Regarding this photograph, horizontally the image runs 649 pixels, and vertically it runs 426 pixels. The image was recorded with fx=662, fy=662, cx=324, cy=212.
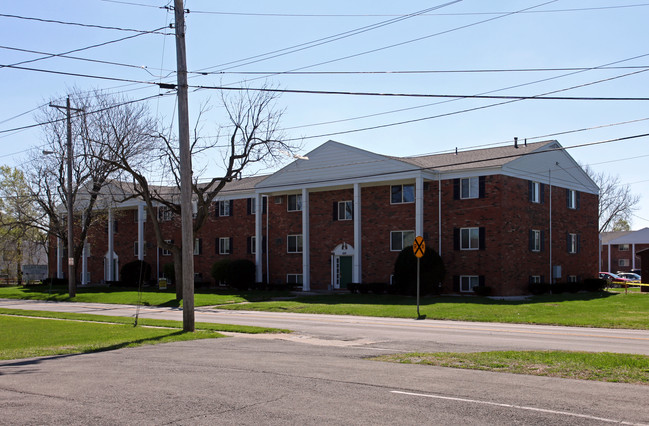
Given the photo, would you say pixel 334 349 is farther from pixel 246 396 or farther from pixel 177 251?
pixel 177 251

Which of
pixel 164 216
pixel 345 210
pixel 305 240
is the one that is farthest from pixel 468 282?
pixel 164 216

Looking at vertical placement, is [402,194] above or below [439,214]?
above

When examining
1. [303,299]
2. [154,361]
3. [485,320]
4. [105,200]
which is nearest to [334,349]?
[154,361]

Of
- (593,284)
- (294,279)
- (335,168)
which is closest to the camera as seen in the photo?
(335,168)

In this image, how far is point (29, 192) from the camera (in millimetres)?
46562

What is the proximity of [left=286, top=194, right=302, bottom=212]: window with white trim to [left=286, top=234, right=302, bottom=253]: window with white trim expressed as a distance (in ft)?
5.92

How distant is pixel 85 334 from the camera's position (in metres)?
17.9

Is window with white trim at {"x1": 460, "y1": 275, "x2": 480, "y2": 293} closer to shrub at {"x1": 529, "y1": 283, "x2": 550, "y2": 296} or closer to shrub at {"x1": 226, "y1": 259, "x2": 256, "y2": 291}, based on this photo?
shrub at {"x1": 529, "y1": 283, "x2": 550, "y2": 296}

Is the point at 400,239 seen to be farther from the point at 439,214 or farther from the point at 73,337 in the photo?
the point at 73,337

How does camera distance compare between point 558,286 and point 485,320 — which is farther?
point 558,286

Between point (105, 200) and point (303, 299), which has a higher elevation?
point (105, 200)

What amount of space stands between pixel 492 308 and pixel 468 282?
8307mm

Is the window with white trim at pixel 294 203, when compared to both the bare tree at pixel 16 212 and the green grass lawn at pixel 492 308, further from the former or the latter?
the bare tree at pixel 16 212

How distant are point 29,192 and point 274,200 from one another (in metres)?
17.4
